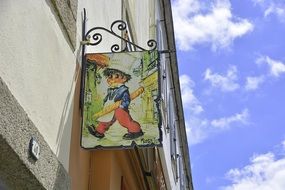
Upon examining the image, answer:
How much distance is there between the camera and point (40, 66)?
4223 mm

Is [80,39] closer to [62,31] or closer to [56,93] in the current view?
[62,31]

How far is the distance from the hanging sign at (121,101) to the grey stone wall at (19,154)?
0.77 meters

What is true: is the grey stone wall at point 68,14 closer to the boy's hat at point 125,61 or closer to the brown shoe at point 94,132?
the boy's hat at point 125,61

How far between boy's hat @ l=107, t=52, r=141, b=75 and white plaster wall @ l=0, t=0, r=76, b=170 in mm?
386

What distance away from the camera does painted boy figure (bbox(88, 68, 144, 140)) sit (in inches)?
198

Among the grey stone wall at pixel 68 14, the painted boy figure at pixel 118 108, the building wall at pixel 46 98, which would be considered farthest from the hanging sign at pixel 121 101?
the grey stone wall at pixel 68 14

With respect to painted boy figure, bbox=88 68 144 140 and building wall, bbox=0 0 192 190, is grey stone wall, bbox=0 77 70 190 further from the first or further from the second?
painted boy figure, bbox=88 68 144 140

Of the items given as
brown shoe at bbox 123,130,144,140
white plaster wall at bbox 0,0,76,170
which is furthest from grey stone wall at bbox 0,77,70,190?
brown shoe at bbox 123,130,144,140

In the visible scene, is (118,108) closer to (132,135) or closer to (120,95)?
(120,95)

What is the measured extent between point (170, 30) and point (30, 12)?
1092 cm

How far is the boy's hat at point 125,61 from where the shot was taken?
5.30 metres

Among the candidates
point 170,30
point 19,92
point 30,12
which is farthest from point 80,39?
point 170,30

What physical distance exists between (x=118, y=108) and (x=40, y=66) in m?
1.05

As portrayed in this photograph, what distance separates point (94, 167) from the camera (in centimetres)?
580
